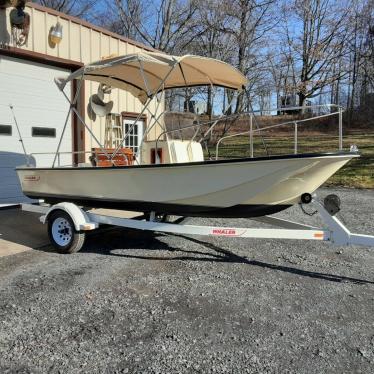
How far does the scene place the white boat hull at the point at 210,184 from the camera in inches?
200

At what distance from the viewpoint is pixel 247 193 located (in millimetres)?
5324

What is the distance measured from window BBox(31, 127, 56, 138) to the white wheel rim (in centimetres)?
413

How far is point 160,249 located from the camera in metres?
6.44

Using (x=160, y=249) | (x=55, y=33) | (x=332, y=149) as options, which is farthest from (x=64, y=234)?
(x=332, y=149)

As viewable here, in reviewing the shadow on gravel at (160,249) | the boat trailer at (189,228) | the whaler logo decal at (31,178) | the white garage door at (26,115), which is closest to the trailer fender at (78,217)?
the boat trailer at (189,228)

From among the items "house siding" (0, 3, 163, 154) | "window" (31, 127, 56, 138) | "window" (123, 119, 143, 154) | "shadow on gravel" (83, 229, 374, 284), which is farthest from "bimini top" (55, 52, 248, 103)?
"window" (123, 119, 143, 154)

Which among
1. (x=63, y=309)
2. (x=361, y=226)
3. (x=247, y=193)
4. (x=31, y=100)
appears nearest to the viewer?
(x=63, y=309)

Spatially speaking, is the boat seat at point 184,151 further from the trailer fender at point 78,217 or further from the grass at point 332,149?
the grass at point 332,149

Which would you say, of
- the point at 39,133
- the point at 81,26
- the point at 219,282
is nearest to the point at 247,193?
the point at 219,282

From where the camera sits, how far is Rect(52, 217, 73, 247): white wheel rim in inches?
244

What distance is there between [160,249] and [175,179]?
4.36ft

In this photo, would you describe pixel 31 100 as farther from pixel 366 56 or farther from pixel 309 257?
pixel 366 56

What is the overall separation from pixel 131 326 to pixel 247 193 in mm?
2192

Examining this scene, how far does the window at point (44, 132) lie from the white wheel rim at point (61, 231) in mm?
4131
